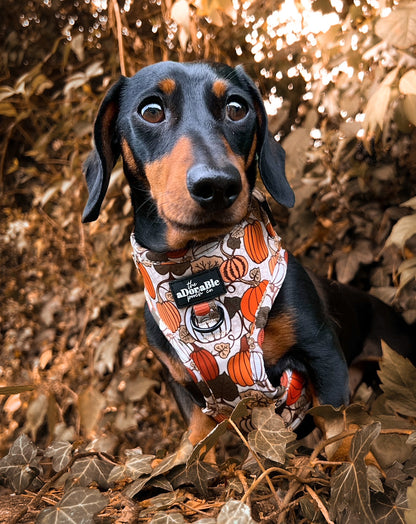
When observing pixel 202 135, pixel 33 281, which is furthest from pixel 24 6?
pixel 202 135

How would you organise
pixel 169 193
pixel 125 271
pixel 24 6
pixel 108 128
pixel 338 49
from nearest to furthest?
pixel 169 193
pixel 108 128
pixel 338 49
pixel 125 271
pixel 24 6

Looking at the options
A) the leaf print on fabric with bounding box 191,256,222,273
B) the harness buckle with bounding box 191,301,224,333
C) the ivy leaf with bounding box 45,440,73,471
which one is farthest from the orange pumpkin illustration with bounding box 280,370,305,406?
the ivy leaf with bounding box 45,440,73,471

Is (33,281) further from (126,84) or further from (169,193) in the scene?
(169,193)

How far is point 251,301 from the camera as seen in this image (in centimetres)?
162

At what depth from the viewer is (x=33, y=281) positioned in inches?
151

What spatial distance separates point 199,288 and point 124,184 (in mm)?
1312

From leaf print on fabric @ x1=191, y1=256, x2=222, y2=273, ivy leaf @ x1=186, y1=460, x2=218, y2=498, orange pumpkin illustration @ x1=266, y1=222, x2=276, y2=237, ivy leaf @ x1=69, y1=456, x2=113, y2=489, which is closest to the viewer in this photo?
ivy leaf @ x1=186, y1=460, x2=218, y2=498

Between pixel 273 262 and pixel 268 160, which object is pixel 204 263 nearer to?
pixel 273 262

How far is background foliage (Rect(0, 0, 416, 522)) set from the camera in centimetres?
234

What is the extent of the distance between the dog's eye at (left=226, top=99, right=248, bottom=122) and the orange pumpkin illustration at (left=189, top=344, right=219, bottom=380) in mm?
687

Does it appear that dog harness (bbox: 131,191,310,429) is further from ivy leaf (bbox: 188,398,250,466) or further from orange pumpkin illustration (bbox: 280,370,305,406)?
ivy leaf (bbox: 188,398,250,466)

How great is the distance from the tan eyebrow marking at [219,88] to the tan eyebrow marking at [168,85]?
12 centimetres

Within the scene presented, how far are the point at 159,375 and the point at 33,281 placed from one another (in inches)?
51.8

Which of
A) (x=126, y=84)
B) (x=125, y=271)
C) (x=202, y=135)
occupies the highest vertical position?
(x=126, y=84)
